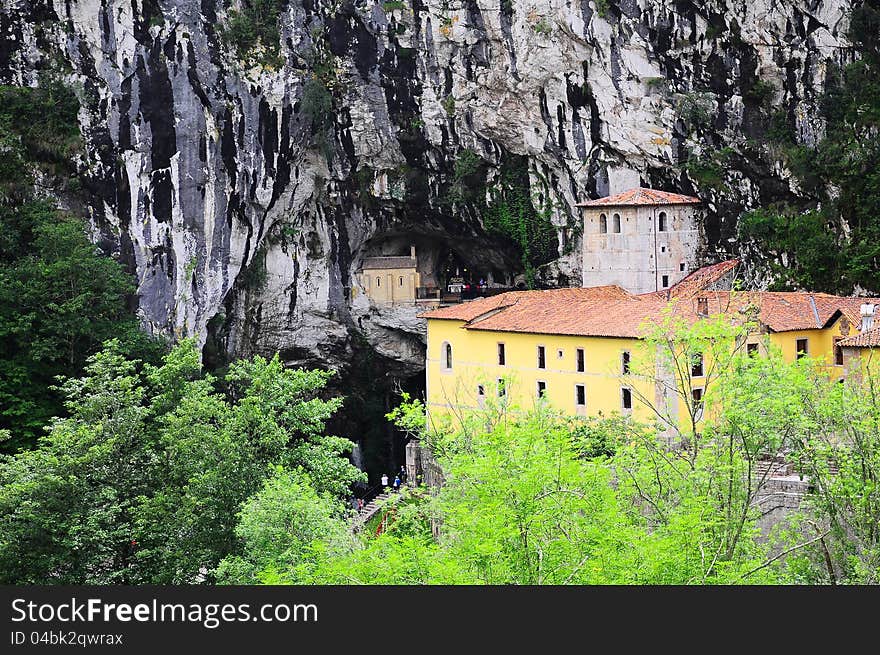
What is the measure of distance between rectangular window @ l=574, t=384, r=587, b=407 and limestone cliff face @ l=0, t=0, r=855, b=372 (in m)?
11.3

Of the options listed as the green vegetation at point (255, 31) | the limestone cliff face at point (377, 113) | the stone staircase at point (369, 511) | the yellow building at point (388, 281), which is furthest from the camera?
the yellow building at point (388, 281)

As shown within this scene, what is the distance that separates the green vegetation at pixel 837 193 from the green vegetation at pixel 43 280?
23.9 meters

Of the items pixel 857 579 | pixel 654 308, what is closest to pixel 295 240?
pixel 654 308

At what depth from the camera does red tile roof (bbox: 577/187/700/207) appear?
5716 centimetres

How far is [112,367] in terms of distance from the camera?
38406 mm

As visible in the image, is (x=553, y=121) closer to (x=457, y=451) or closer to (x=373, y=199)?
(x=373, y=199)

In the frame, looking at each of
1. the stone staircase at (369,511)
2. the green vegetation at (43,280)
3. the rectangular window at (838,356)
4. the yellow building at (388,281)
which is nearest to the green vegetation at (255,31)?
the green vegetation at (43,280)

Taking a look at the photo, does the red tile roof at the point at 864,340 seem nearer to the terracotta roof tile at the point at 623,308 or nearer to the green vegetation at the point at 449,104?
the terracotta roof tile at the point at 623,308

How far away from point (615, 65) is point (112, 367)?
28350 mm

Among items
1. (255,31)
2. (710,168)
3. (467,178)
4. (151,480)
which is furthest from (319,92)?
(151,480)

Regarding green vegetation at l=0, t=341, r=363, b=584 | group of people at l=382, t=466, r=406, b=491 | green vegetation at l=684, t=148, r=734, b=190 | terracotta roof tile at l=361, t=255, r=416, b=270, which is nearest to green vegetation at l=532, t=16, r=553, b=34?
green vegetation at l=684, t=148, r=734, b=190

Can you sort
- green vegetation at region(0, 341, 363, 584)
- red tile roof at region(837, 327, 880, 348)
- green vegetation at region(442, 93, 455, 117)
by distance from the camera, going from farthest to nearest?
1. green vegetation at region(442, 93, 455, 117)
2. red tile roof at region(837, 327, 880, 348)
3. green vegetation at region(0, 341, 363, 584)

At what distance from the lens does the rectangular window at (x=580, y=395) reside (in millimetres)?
50000

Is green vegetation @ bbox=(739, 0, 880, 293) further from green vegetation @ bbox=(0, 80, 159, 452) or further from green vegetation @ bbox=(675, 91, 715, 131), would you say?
green vegetation @ bbox=(0, 80, 159, 452)
